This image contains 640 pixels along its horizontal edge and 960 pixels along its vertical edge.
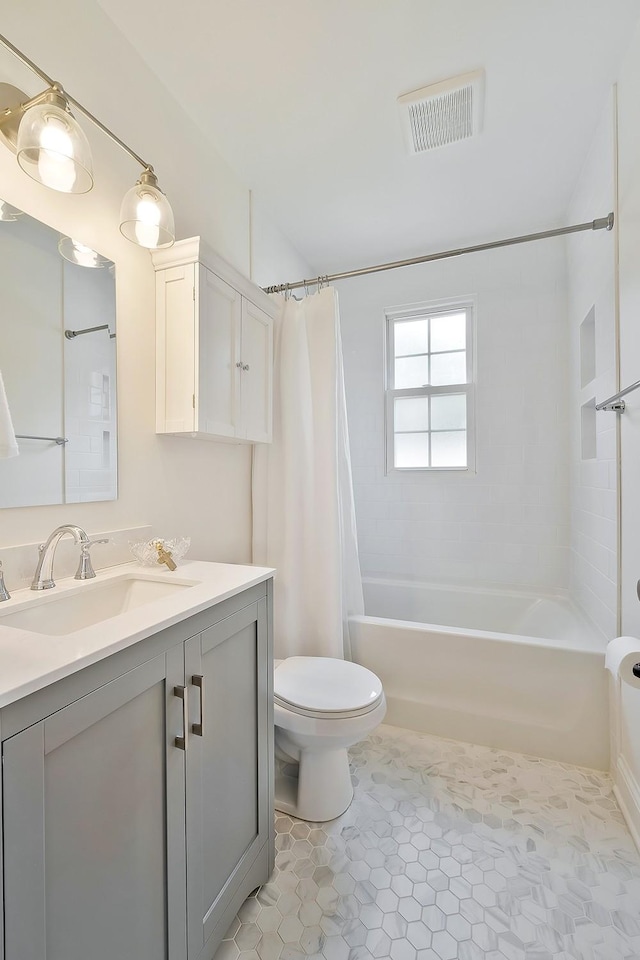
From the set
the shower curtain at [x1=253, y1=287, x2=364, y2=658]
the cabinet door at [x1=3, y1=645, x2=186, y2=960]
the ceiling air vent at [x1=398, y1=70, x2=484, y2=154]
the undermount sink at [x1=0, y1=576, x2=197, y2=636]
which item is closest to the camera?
the cabinet door at [x1=3, y1=645, x2=186, y2=960]

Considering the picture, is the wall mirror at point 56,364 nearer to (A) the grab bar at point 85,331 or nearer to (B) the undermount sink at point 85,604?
(A) the grab bar at point 85,331

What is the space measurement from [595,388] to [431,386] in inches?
44.7

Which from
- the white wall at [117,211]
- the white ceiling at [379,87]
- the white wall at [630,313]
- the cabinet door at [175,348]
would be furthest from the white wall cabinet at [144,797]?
the white ceiling at [379,87]

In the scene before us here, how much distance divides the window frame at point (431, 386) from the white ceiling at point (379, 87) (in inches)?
22.4

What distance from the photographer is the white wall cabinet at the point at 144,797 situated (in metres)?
0.60

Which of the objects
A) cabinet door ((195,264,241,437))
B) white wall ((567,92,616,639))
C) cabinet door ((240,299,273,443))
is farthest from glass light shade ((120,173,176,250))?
white wall ((567,92,616,639))

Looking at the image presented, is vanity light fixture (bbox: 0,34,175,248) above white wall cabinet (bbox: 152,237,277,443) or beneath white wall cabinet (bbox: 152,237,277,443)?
above

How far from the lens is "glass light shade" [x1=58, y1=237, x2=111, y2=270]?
1.21m

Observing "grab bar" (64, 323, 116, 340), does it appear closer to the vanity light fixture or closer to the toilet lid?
the vanity light fixture

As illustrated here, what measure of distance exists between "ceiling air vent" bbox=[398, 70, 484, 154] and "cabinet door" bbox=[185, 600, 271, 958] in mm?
1961

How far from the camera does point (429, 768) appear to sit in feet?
5.70

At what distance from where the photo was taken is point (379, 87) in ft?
5.44

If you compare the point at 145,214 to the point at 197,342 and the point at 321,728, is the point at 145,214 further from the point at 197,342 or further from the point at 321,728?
the point at 321,728

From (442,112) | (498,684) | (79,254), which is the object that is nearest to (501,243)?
(442,112)
